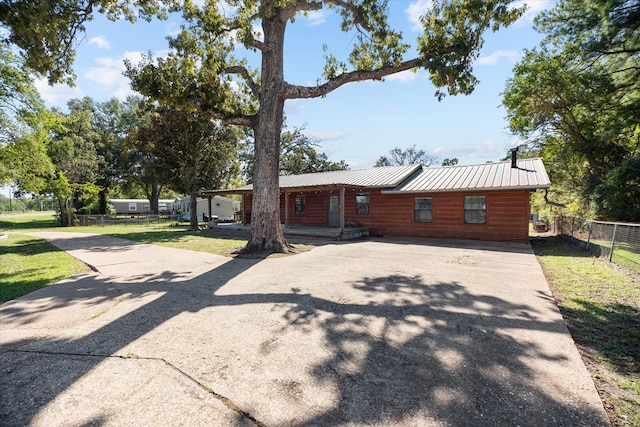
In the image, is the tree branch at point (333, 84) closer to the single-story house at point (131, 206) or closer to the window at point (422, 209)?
the window at point (422, 209)

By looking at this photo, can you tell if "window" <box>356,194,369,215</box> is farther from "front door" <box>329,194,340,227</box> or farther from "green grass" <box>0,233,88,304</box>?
"green grass" <box>0,233,88,304</box>

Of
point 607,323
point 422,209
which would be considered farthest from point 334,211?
point 607,323

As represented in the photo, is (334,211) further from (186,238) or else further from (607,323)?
(607,323)

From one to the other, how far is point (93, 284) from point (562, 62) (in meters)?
21.4

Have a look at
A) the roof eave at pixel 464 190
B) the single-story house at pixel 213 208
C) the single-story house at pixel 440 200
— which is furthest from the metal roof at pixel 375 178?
the single-story house at pixel 213 208

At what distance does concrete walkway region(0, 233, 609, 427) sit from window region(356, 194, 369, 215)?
33.0 ft

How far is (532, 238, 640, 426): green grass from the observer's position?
2.53 metres

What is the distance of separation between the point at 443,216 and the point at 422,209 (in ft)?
3.45

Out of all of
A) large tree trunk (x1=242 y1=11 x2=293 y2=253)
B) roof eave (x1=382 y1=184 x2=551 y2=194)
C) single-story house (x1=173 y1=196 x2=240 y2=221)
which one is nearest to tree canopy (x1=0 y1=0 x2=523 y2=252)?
large tree trunk (x1=242 y1=11 x2=293 y2=253)

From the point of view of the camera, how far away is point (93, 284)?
6195 millimetres

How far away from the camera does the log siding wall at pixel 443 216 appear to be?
1245 cm

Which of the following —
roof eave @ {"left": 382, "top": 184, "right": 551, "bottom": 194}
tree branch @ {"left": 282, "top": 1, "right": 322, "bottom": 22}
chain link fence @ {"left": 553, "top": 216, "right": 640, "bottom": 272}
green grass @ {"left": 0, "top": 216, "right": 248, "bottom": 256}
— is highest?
tree branch @ {"left": 282, "top": 1, "right": 322, "bottom": 22}

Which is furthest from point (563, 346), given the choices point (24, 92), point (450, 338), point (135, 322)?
point (24, 92)

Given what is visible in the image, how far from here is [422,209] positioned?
1473 cm
